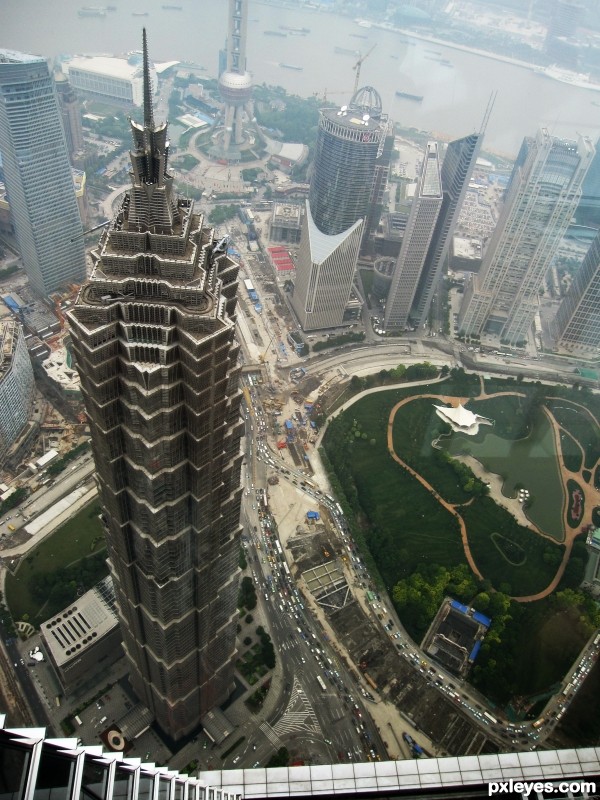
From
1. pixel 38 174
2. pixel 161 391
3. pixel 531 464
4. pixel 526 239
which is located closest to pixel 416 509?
pixel 531 464

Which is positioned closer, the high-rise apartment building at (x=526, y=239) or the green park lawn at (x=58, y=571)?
the green park lawn at (x=58, y=571)

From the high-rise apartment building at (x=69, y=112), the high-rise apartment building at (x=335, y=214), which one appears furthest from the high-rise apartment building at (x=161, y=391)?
the high-rise apartment building at (x=69, y=112)

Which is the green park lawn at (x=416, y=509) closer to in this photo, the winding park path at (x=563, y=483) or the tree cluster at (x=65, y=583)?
the winding park path at (x=563, y=483)

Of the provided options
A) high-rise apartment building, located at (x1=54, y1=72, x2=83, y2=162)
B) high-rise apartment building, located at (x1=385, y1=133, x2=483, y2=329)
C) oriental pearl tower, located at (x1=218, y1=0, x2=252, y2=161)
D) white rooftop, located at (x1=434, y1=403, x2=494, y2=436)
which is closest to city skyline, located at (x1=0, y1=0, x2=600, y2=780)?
white rooftop, located at (x1=434, y1=403, x2=494, y2=436)

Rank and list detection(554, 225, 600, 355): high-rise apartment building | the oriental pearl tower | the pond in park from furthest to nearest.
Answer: the oriental pearl tower
detection(554, 225, 600, 355): high-rise apartment building
the pond in park

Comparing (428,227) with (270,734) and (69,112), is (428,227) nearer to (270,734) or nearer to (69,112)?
(270,734)

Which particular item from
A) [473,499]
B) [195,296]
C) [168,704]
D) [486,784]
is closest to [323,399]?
[473,499]

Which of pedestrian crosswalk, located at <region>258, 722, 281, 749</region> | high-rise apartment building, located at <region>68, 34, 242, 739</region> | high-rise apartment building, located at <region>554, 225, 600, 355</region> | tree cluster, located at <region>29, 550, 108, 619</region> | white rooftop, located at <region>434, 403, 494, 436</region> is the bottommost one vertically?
pedestrian crosswalk, located at <region>258, 722, 281, 749</region>

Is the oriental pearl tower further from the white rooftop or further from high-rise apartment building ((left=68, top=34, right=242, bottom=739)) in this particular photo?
high-rise apartment building ((left=68, top=34, right=242, bottom=739))
